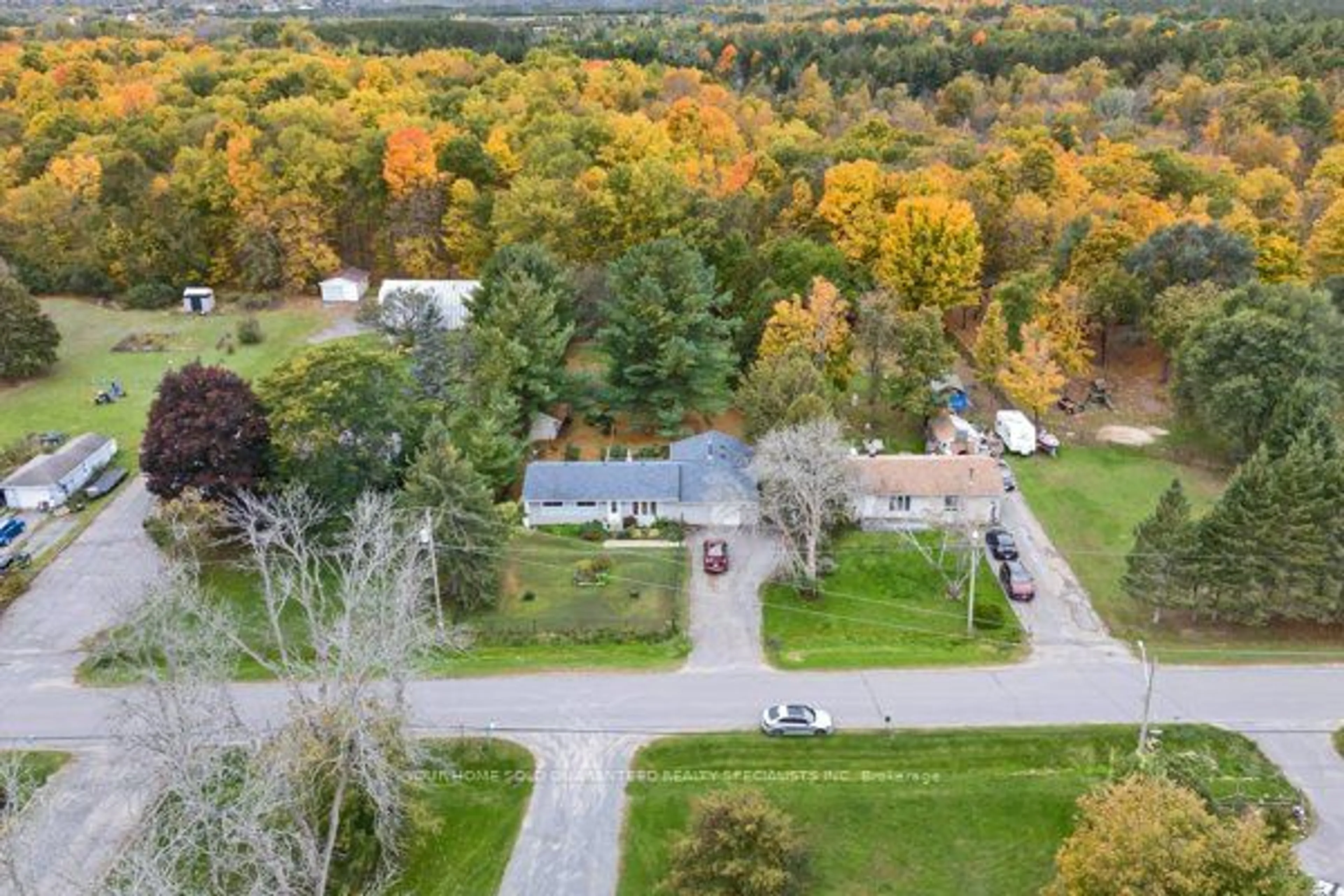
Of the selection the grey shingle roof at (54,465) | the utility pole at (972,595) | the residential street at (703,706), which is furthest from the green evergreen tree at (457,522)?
the grey shingle roof at (54,465)

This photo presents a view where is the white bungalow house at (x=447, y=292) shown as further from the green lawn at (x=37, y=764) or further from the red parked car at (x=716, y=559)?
the green lawn at (x=37, y=764)

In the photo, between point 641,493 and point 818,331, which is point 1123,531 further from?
point 641,493

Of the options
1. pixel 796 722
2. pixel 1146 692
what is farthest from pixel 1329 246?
pixel 796 722

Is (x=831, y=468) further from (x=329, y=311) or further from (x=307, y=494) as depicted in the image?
(x=329, y=311)

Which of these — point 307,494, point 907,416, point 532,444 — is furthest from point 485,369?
point 907,416

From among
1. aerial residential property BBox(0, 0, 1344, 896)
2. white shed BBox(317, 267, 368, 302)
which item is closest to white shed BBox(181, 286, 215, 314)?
aerial residential property BBox(0, 0, 1344, 896)

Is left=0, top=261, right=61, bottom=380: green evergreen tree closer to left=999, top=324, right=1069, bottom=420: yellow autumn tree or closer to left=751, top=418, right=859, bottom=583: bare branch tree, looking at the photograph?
left=751, top=418, right=859, bottom=583: bare branch tree
